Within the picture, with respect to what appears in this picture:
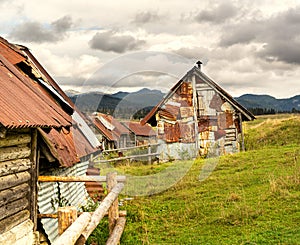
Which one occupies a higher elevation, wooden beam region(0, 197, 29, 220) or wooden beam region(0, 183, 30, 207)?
wooden beam region(0, 183, 30, 207)

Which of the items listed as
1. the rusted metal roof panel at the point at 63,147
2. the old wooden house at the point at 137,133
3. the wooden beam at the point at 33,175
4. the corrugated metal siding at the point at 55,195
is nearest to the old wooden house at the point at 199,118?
the corrugated metal siding at the point at 55,195

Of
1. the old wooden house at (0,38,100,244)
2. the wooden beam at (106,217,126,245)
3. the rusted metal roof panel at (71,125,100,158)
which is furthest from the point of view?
the rusted metal roof panel at (71,125,100,158)

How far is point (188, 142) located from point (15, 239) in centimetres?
1382

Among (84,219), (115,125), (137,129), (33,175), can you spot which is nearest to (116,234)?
(33,175)

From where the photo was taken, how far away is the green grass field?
23.8 ft

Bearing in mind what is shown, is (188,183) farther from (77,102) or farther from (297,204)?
(77,102)

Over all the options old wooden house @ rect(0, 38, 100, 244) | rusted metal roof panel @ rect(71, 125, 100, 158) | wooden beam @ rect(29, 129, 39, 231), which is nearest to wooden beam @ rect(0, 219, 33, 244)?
old wooden house @ rect(0, 38, 100, 244)

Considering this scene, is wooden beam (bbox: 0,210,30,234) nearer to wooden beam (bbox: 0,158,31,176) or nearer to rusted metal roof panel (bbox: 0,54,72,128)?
wooden beam (bbox: 0,158,31,176)

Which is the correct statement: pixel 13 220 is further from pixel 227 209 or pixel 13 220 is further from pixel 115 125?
pixel 115 125

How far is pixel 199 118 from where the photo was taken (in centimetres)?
1845

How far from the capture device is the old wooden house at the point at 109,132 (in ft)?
114

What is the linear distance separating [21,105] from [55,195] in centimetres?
359

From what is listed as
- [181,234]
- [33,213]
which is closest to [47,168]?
[33,213]

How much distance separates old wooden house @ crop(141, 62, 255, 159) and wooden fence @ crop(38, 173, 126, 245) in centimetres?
1097
